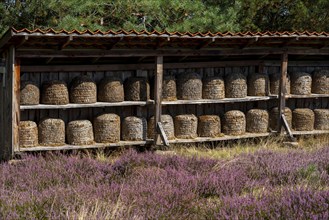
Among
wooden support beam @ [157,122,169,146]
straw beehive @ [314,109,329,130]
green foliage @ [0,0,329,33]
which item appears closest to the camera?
wooden support beam @ [157,122,169,146]

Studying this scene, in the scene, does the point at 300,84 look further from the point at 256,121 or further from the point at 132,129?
the point at 132,129

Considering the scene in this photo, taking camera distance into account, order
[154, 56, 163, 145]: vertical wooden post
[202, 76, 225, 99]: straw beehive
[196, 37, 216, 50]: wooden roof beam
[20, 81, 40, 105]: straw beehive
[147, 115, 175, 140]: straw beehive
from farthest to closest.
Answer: [202, 76, 225, 99]: straw beehive < [147, 115, 175, 140]: straw beehive < [154, 56, 163, 145]: vertical wooden post < [196, 37, 216, 50]: wooden roof beam < [20, 81, 40, 105]: straw beehive

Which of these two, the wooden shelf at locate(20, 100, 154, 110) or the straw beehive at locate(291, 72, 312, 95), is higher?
the straw beehive at locate(291, 72, 312, 95)

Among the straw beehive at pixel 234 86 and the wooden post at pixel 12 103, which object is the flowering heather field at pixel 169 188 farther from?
the straw beehive at pixel 234 86

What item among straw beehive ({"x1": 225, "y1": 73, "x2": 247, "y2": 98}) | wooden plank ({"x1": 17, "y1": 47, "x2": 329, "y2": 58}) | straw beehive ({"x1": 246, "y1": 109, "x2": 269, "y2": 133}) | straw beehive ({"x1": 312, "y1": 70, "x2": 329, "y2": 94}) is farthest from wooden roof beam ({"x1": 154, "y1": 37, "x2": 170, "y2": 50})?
straw beehive ({"x1": 312, "y1": 70, "x2": 329, "y2": 94})

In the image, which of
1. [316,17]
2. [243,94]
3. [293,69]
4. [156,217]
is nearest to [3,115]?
[243,94]

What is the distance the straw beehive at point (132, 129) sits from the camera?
428 inches

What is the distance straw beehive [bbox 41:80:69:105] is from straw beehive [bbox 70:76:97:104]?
0.23 m

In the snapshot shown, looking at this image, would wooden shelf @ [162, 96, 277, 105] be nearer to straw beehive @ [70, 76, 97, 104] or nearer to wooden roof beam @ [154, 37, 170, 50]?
wooden roof beam @ [154, 37, 170, 50]

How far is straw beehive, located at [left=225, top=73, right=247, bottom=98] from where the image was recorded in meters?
11.8

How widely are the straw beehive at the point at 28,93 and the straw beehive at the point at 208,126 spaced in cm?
364

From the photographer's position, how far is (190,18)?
17797 millimetres

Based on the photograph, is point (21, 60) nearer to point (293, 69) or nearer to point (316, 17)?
point (293, 69)

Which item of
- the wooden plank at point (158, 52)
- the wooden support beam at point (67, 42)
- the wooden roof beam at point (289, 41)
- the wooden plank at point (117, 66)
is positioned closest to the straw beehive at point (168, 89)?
the wooden plank at point (117, 66)
